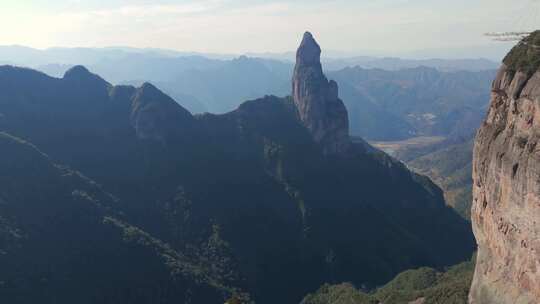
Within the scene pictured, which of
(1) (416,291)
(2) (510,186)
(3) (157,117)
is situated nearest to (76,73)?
(3) (157,117)

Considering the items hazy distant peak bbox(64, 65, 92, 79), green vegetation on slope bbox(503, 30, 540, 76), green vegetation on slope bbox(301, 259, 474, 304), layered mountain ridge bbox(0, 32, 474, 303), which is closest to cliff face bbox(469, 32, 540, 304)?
green vegetation on slope bbox(503, 30, 540, 76)

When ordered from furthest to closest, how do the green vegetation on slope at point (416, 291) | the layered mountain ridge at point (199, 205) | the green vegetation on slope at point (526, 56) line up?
the layered mountain ridge at point (199, 205), the green vegetation on slope at point (416, 291), the green vegetation on slope at point (526, 56)

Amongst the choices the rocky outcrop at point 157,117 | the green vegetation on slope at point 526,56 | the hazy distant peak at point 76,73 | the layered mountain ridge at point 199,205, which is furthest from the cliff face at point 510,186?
the hazy distant peak at point 76,73

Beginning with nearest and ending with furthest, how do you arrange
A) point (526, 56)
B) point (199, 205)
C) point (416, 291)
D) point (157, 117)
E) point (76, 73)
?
point (526, 56) < point (416, 291) < point (199, 205) < point (157, 117) < point (76, 73)

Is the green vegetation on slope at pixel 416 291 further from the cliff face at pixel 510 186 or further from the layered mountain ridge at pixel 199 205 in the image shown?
the layered mountain ridge at pixel 199 205

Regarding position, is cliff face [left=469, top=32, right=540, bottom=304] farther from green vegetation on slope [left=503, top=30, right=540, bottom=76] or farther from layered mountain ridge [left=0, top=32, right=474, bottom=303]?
layered mountain ridge [left=0, top=32, right=474, bottom=303]

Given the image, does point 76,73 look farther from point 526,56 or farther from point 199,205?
point 526,56

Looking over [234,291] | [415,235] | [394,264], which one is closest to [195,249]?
→ [234,291]
